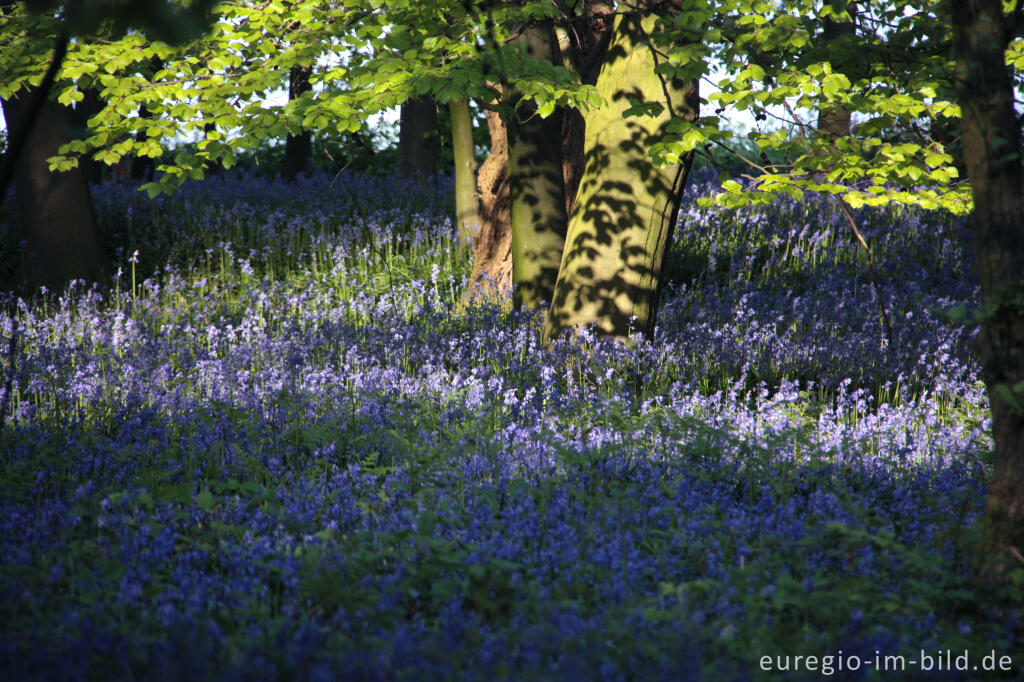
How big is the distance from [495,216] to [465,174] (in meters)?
1.45

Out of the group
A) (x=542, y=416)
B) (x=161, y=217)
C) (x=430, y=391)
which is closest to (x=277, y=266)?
(x=161, y=217)

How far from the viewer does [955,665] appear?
2529 millimetres

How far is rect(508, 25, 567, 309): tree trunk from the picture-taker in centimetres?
775

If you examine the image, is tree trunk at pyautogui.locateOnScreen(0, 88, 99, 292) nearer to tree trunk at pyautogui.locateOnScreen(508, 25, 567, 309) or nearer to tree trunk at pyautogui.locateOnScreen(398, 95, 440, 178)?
tree trunk at pyautogui.locateOnScreen(508, 25, 567, 309)

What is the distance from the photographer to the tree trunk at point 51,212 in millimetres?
8414

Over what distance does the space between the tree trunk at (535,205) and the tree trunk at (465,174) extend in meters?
2.23

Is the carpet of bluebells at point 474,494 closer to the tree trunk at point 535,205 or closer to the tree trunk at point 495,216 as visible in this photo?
the tree trunk at point 495,216

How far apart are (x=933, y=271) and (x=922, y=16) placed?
4968 mm

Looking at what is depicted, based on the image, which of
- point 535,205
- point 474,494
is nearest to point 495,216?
point 535,205

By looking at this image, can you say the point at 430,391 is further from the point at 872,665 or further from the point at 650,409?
the point at 872,665

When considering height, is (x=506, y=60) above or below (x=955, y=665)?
above

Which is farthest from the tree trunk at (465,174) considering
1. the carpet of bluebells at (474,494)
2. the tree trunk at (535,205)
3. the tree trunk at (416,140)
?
the tree trunk at (416,140)

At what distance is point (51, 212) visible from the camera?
8.56 metres

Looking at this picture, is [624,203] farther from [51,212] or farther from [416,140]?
[416,140]
